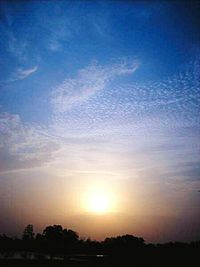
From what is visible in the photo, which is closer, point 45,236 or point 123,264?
point 123,264

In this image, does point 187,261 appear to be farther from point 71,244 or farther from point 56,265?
point 71,244

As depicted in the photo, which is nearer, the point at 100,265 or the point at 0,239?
the point at 100,265

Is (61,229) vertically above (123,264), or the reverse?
(61,229)

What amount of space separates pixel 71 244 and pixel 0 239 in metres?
30.7

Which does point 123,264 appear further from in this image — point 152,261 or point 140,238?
point 140,238

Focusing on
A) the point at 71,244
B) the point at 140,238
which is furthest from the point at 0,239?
the point at 140,238

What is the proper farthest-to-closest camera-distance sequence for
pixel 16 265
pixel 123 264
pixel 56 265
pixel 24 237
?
pixel 24 237 < pixel 123 264 < pixel 56 265 < pixel 16 265

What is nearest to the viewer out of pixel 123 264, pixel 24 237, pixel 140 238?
pixel 123 264

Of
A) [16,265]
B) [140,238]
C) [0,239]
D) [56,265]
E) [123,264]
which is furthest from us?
[140,238]

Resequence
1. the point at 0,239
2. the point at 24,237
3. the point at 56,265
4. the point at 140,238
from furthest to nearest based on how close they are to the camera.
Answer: the point at 24,237, the point at 140,238, the point at 0,239, the point at 56,265

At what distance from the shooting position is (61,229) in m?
132

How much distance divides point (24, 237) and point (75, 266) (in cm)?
11539

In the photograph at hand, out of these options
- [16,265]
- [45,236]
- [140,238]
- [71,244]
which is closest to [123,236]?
[140,238]

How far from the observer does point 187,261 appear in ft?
155
